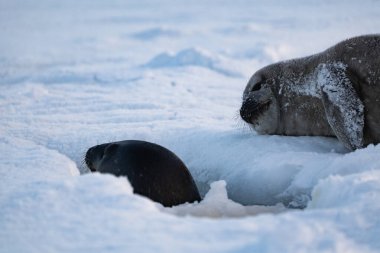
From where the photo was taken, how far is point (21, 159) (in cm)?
338

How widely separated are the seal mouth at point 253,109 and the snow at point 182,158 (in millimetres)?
156

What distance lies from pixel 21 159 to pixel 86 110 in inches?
97.3

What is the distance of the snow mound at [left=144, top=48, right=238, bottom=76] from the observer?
33.7ft

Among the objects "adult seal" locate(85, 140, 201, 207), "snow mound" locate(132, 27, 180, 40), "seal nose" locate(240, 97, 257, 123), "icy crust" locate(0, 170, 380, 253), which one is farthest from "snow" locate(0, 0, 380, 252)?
"snow mound" locate(132, 27, 180, 40)

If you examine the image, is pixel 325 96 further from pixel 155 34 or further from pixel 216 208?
pixel 155 34

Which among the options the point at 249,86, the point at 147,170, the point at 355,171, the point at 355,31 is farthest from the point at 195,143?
the point at 355,31

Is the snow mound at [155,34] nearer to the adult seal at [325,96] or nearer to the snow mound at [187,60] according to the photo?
the snow mound at [187,60]

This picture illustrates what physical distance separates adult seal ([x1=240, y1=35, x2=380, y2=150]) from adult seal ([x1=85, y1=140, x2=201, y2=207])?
37.2 inches

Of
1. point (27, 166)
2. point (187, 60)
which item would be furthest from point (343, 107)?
point (187, 60)

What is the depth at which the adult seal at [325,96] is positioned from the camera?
3.33 metres

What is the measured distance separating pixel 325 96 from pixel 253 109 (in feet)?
2.23

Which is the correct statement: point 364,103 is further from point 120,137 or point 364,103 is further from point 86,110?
point 86,110

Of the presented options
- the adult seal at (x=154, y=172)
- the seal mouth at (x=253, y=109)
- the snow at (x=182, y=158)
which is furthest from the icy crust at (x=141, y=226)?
the seal mouth at (x=253, y=109)

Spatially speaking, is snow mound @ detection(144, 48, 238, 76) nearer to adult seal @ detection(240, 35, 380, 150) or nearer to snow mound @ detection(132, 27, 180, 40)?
snow mound @ detection(132, 27, 180, 40)
